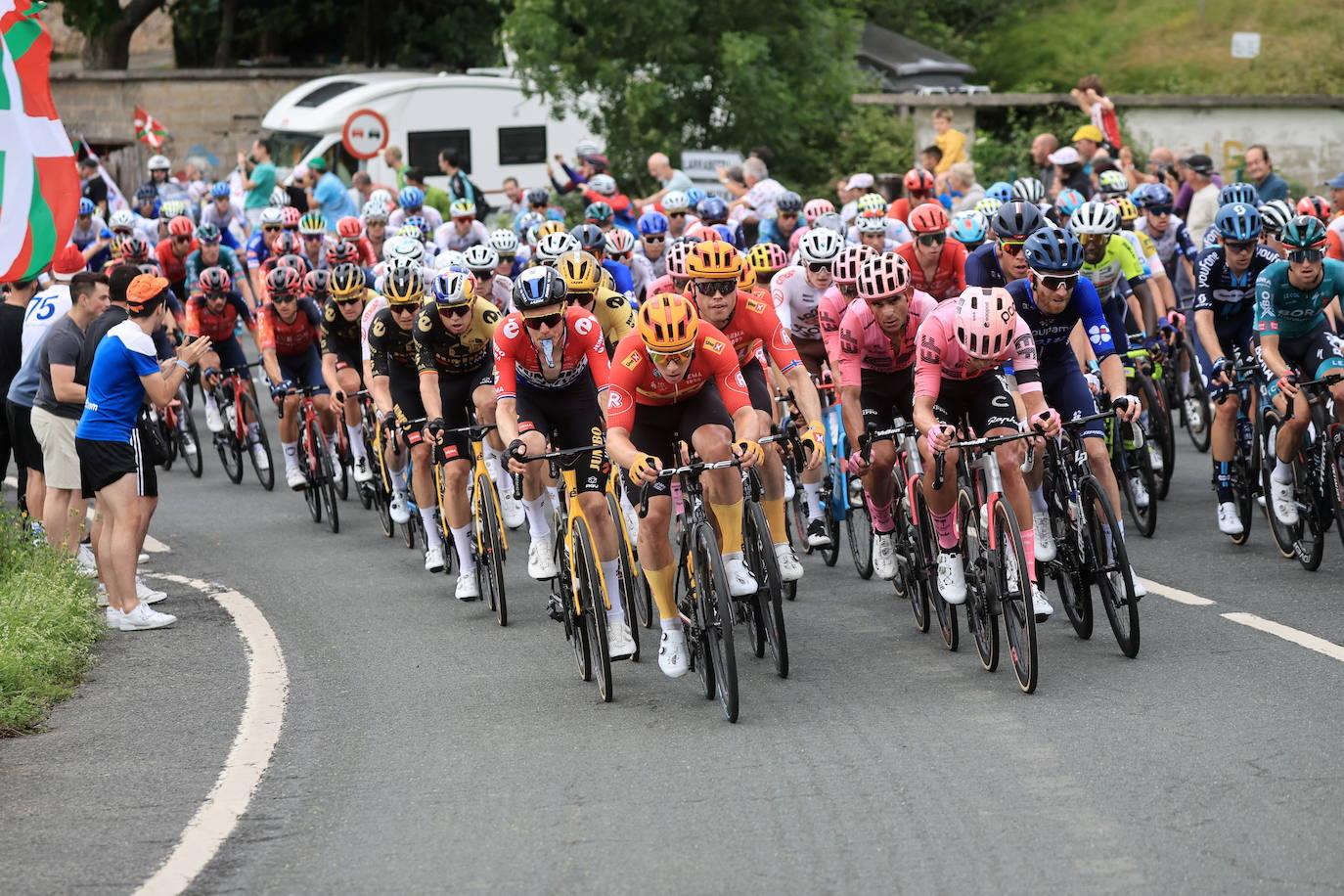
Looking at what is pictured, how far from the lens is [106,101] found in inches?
1732

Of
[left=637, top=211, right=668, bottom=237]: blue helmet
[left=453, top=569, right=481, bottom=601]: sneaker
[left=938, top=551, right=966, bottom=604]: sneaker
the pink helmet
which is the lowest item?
[left=453, top=569, right=481, bottom=601]: sneaker

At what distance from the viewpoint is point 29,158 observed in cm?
736

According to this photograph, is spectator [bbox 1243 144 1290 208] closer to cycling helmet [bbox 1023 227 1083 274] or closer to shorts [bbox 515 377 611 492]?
cycling helmet [bbox 1023 227 1083 274]

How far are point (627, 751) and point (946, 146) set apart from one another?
1626cm

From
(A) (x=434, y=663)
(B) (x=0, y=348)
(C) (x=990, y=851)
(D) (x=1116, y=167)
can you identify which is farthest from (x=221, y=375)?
(C) (x=990, y=851)

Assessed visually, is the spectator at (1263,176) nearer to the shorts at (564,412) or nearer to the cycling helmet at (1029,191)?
the cycling helmet at (1029,191)

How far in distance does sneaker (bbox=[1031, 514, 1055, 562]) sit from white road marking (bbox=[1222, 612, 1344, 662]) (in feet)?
3.58

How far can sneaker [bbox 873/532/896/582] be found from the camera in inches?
406

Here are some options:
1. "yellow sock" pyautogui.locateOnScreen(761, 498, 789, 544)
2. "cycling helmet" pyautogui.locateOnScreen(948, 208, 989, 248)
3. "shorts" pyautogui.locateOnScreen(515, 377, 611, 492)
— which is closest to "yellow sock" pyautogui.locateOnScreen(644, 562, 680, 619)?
"shorts" pyautogui.locateOnScreen(515, 377, 611, 492)

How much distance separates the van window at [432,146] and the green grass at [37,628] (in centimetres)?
2119

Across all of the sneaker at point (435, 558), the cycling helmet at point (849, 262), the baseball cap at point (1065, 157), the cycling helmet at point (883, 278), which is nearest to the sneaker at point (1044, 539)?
the cycling helmet at point (883, 278)

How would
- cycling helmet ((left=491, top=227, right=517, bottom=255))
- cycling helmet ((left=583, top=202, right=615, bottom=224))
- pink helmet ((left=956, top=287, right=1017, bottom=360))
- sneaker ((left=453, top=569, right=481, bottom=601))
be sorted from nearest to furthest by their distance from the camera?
pink helmet ((left=956, top=287, right=1017, bottom=360)) → sneaker ((left=453, top=569, right=481, bottom=601)) → cycling helmet ((left=491, top=227, right=517, bottom=255)) → cycling helmet ((left=583, top=202, right=615, bottom=224))

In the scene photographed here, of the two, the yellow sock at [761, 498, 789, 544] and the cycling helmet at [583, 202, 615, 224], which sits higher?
the cycling helmet at [583, 202, 615, 224]

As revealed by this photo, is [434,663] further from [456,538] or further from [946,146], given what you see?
[946,146]
